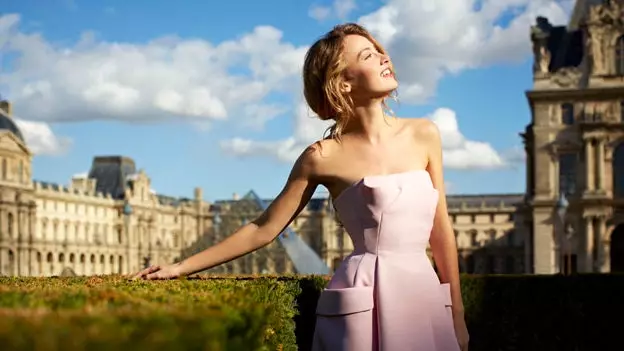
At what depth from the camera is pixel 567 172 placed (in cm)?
6284

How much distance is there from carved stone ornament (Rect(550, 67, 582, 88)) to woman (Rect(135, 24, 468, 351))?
5908 cm

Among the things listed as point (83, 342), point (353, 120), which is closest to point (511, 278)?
point (353, 120)

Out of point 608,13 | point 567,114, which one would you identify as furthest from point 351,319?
point 608,13

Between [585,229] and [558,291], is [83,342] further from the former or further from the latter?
[585,229]

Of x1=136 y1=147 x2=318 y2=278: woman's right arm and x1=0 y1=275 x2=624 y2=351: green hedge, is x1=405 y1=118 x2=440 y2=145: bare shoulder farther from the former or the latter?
x1=0 y1=275 x2=624 y2=351: green hedge

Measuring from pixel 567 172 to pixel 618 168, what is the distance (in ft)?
9.73

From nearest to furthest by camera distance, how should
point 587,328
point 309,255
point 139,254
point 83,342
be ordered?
1. point 83,342
2. point 587,328
3. point 309,255
4. point 139,254

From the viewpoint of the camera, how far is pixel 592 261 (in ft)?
198

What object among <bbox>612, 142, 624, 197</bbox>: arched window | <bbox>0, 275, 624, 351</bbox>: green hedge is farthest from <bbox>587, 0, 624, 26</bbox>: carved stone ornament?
<bbox>0, 275, 624, 351</bbox>: green hedge

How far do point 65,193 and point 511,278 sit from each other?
9947 centimetres

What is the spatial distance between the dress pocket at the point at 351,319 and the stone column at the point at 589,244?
57.1 metres

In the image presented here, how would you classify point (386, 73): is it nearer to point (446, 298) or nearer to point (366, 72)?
point (366, 72)

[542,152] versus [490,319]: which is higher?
[542,152]

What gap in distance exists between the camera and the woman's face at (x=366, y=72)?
19.5 feet
